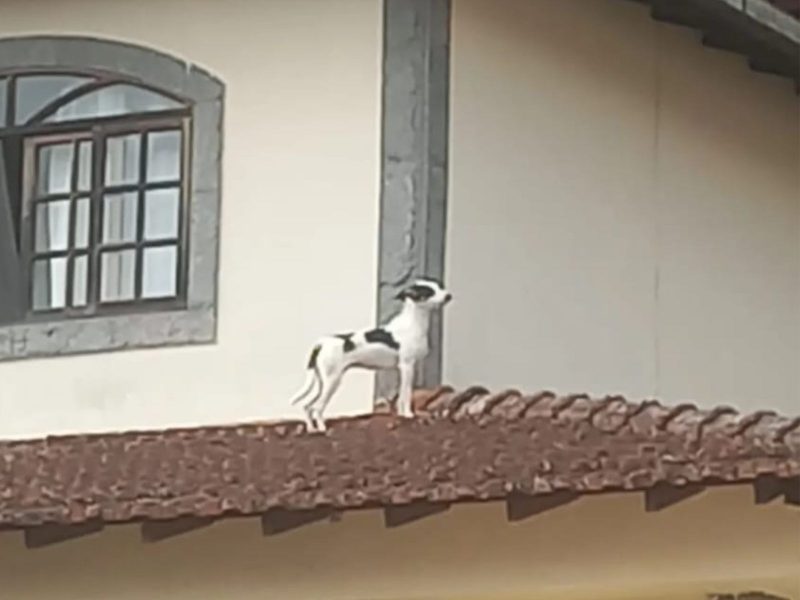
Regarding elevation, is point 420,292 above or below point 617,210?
below

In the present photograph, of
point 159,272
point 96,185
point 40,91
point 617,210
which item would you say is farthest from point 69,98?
point 617,210

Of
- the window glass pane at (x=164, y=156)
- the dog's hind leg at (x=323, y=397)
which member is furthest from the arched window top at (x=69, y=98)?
the dog's hind leg at (x=323, y=397)

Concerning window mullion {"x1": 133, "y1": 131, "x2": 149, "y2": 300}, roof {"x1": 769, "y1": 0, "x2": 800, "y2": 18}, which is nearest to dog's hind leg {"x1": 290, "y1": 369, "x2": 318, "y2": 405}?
window mullion {"x1": 133, "y1": 131, "x2": 149, "y2": 300}

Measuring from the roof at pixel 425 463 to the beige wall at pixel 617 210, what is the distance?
81 centimetres

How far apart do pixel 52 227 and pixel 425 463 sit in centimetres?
267

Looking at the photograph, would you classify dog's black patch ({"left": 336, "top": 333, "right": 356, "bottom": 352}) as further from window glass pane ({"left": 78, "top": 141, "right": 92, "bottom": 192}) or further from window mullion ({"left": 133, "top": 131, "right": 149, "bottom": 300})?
window glass pane ({"left": 78, "top": 141, "right": 92, "bottom": 192})

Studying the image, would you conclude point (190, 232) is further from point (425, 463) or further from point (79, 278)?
point (425, 463)

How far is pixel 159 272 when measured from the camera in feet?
30.5

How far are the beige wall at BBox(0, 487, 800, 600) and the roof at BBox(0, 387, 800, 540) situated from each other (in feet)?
0.81

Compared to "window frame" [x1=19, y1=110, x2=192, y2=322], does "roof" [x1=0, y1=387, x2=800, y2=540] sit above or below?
below

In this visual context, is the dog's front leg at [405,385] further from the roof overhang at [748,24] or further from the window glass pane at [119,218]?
the roof overhang at [748,24]

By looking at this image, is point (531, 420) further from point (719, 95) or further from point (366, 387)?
point (719, 95)

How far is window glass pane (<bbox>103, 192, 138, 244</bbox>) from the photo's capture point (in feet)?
30.8

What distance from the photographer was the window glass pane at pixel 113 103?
30.9ft
